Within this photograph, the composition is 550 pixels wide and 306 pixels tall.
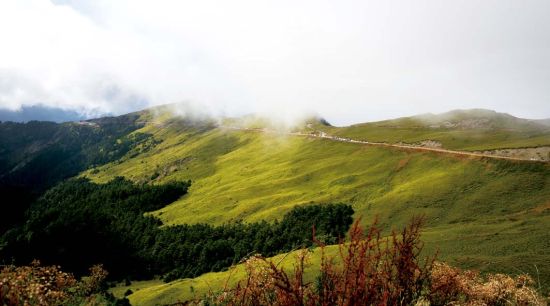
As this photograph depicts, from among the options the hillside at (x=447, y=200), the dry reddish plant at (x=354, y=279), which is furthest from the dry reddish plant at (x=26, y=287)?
the hillside at (x=447, y=200)

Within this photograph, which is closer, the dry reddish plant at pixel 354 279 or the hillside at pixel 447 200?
the dry reddish plant at pixel 354 279

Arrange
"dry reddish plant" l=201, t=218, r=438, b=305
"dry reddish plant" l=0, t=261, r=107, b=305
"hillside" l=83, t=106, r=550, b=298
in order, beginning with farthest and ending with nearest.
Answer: "hillside" l=83, t=106, r=550, b=298 < "dry reddish plant" l=0, t=261, r=107, b=305 < "dry reddish plant" l=201, t=218, r=438, b=305

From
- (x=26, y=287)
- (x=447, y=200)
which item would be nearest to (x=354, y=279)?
(x=26, y=287)

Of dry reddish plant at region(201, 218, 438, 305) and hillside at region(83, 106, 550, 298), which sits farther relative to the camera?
hillside at region(83, 106, 550, 298)

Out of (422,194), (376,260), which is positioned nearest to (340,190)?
(422,194)

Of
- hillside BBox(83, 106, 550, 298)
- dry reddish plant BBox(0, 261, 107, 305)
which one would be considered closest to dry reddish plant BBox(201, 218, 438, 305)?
dry reddish plant BBox(0, 261, 107, 305)

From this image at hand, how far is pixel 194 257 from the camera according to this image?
170 m

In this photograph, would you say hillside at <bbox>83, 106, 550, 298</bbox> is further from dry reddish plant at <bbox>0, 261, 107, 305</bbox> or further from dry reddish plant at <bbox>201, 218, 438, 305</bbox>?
dry reddish plant at <bbox>201, 218, 438, 305</bbox>

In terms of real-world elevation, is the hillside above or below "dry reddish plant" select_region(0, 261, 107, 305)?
below

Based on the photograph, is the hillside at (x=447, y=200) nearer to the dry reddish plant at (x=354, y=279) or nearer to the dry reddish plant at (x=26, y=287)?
the dry reddish plant at (x=26, y=287)

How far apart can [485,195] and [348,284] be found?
13200 centimetres

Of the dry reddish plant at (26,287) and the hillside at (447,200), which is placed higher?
the dry reddish plant at (26,287)

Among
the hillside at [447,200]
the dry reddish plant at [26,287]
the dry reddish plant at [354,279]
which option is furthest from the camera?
the hillside at [447,200]

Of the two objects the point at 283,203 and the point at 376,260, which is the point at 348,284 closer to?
the point at 376,260
